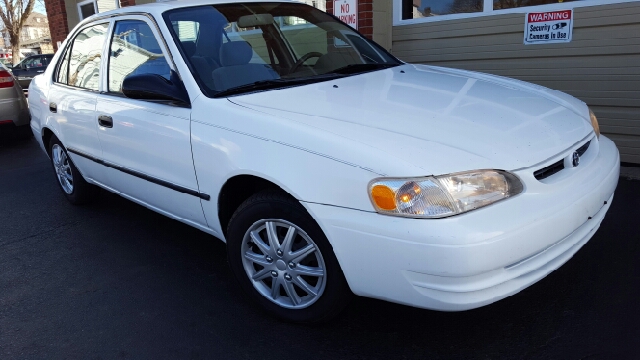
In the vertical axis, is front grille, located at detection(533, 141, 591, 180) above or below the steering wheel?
below

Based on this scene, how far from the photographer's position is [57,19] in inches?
491

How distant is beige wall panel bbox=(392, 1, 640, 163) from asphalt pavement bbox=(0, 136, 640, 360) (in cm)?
147

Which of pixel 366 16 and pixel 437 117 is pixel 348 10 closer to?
pixel 366 16

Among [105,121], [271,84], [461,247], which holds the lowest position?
[461,247]

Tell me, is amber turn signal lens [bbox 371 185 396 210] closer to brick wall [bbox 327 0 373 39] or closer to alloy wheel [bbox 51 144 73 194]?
alloy wheel [bbox 51 144 73 194]

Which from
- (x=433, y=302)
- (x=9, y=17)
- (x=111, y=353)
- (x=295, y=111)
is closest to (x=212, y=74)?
(x=295, y=111)

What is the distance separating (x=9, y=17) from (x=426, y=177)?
116 ft

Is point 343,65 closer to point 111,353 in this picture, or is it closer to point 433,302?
point 433,302

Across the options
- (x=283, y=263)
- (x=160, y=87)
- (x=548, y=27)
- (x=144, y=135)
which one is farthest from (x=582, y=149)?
(x=548, y=27)

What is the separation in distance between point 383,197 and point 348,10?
16.2 ft

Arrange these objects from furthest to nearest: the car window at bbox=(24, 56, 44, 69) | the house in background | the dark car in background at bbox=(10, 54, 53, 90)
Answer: the house in background
the car window at bbox=(24, 56, 44, 69)
the dark car in background at bbox=(10, 54, 53, 90)

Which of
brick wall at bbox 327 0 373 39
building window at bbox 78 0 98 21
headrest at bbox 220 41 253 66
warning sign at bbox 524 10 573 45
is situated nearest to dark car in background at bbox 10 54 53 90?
building window at bbox 78 0 98 21

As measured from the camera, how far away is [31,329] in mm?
2805

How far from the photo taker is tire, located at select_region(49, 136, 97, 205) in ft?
14.8
